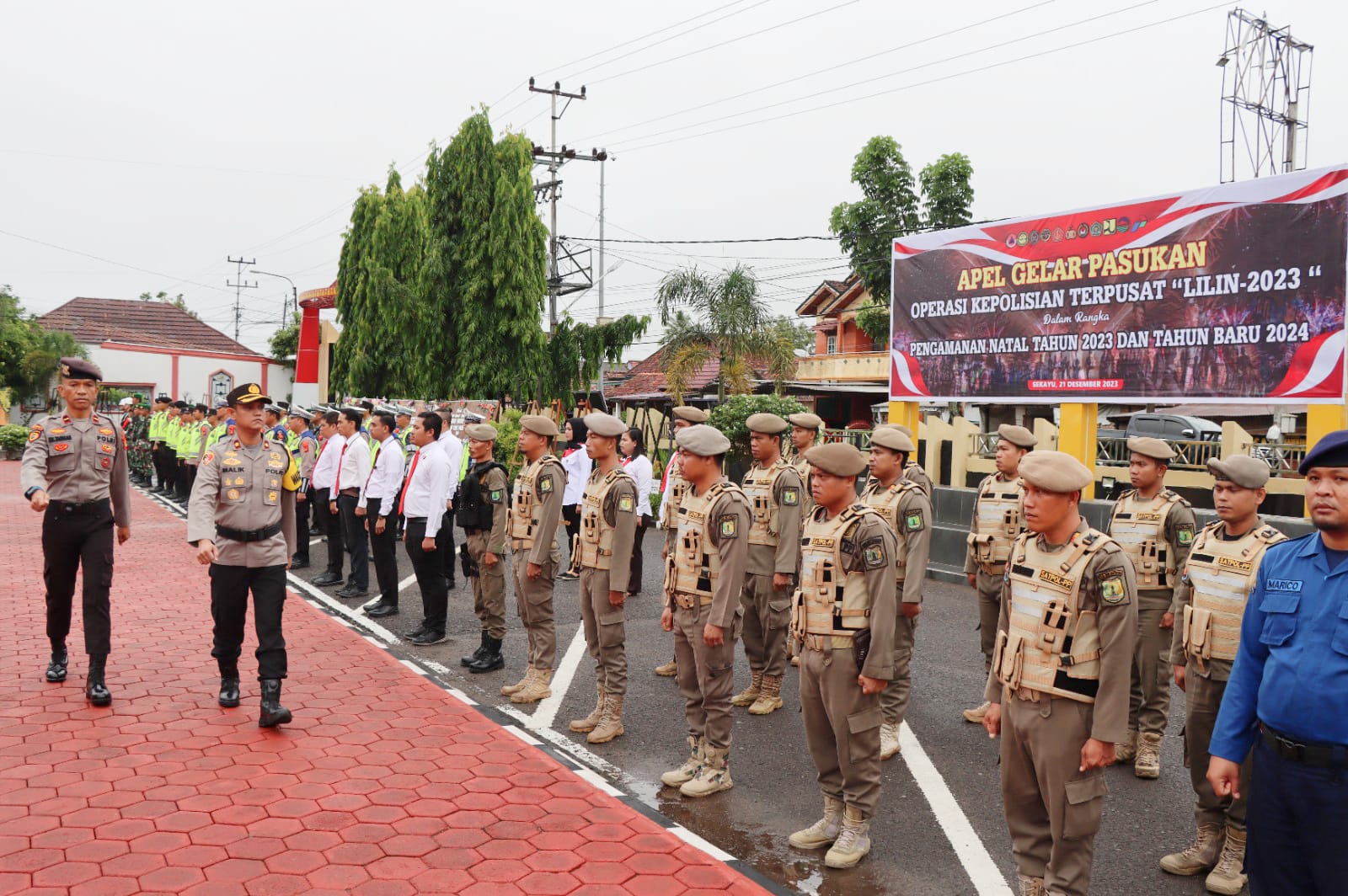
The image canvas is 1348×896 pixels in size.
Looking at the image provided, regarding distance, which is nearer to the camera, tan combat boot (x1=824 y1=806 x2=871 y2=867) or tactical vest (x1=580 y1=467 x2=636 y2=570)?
tan combat boot (x1=824 y1=806 x2=871 y2=867)

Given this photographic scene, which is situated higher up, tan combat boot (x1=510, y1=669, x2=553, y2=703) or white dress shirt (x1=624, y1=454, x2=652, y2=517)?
white dress shirt (x1=624, y1=454, x2=652, y2=517)

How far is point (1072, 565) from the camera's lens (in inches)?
140

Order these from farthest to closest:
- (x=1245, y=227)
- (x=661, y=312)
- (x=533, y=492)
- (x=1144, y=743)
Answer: (x=661, y=312) → (x=1245, y=227) → (x=533, y=492) → (x=1144, y=743)

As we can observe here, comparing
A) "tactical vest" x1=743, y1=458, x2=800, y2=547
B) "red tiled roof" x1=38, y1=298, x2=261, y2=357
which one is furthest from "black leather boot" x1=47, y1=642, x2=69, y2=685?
"red tiled roof" x1=38, y1=298, x2=261, y2=357

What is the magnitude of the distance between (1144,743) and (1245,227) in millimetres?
6251

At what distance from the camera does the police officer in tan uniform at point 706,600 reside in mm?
5094

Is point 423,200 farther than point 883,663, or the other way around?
point 423,200

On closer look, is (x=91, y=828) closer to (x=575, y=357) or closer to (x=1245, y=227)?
(x=1245, y=227)

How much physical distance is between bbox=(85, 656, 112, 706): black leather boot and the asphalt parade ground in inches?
3.8

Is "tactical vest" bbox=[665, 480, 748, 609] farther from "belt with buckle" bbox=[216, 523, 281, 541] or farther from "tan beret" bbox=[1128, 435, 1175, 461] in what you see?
"belt with buckle" bbox=[216, 523, 281, 541]

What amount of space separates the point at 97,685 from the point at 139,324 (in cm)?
5101

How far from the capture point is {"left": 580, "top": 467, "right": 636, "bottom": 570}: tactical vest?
19.9ft

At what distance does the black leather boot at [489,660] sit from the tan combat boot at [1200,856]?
4.76 m

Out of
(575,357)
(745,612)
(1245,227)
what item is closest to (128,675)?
(745,612)
